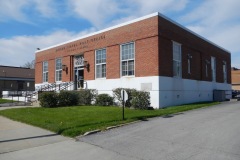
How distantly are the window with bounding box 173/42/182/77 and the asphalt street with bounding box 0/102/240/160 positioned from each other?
10532 millimetres

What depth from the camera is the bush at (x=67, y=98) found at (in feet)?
68.3

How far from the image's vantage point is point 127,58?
21062 millimetres

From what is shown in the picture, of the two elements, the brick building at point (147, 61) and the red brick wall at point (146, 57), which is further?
the brick building at point (147, 61)

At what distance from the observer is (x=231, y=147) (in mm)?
7621

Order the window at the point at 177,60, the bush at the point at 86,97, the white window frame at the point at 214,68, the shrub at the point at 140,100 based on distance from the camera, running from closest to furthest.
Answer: the shrub at the point at 140,100 → the window at the point at 177,60 → the bush at the point at 86,97 → the white window frame at the point at 214,68

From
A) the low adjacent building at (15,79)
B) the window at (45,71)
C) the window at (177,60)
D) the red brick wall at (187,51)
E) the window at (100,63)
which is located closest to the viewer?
the red brick wall at (187,51)

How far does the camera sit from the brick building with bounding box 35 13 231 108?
1914 centimetres

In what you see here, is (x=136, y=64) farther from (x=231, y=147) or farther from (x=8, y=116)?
(x=231, y=147)

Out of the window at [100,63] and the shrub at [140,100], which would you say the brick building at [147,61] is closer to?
the window at [100,63]

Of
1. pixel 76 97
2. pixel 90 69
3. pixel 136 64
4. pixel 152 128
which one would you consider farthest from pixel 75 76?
pixel 152 128

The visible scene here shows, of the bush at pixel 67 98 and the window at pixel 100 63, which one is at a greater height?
the window at pixel 100 63

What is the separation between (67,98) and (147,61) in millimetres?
7168

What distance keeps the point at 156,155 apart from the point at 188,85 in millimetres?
16630

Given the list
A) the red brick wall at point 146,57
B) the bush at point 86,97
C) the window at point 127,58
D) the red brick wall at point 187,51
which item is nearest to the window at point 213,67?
the red brick wall at point 187,51
